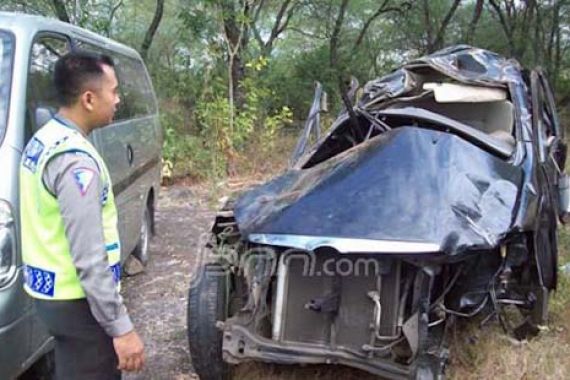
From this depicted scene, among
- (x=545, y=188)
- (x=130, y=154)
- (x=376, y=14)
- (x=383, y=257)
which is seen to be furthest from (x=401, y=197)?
(x=376, y=14)

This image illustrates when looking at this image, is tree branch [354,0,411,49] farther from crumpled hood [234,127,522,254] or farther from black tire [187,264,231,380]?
black tire [187,264,231,380]

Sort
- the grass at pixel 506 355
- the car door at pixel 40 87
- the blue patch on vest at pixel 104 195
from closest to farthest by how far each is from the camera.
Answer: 1. the blue patch on vest at pixel 104 195
2. the car door at pixel 40 87
3. the grass at pixel 506 355

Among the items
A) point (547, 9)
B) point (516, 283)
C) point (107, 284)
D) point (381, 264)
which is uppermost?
point (547, 9)

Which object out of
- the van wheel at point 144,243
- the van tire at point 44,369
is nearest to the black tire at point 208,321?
the van tire at point 44,369

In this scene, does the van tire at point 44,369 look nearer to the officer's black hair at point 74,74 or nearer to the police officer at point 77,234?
the police officer at point 77,234

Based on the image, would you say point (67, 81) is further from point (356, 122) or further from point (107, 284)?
point (356, 122)

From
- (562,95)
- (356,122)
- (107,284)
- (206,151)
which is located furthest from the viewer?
(562,95)

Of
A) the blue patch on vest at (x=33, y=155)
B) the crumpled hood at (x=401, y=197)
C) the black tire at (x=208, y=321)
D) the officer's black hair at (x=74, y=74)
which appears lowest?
the black tire at (x=208, y=321)

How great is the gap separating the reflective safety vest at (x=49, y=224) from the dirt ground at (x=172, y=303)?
5.62ft

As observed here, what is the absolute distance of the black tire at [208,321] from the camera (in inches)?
141

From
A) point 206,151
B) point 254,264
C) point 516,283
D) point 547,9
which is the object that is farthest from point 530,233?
point 547,9

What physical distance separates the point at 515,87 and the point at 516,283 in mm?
1492

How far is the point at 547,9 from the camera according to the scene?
18625 mm

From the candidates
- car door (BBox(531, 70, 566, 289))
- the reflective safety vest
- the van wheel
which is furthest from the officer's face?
the van wheel
